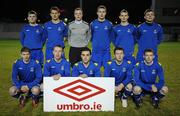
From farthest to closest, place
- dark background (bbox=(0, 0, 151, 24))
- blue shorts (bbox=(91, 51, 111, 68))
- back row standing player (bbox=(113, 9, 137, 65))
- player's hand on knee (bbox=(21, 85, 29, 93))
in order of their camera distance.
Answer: dark background (bbox=(0, 0, 151, 24))
blue shorts (bbox=(91, 51, 111, 68))
back row standing player (bbox=(113, 9, 137, 65))
player's hand on knee (bbox=(21, 85, 29, 93))

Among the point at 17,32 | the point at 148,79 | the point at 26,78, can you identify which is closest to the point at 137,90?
the point at 148,79

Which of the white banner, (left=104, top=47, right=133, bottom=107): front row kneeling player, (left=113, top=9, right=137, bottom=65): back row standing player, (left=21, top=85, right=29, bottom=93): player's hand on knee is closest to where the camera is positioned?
the white banner

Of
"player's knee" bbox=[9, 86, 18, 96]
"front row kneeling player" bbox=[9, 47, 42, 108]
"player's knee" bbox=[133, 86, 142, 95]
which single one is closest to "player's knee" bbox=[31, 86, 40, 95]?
"front row kneeling player" bbox=[9, 47, 42, 108]

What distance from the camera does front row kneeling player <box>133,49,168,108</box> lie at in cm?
639

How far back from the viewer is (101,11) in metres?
7.44

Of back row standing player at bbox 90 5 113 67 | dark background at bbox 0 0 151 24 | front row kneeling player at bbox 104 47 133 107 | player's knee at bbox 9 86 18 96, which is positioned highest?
dark background at bbox 0 0 151 24

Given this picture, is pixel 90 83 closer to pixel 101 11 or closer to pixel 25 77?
pixel 25 77

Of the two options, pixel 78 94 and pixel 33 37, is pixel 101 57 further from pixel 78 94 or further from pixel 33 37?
pixel 78 94

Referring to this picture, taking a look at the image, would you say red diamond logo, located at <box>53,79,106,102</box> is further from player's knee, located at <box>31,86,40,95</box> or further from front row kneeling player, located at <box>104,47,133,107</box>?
front row kneeling player, located at <box>104,47,133,107</box>

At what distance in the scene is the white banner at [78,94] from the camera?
233 inches

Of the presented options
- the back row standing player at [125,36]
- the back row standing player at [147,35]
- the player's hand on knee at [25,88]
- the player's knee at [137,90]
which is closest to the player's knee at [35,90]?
the player's hand on knee at [25,88]

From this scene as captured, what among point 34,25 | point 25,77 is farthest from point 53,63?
point 34,25

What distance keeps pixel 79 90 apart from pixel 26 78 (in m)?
1.24

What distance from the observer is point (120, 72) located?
664cm
